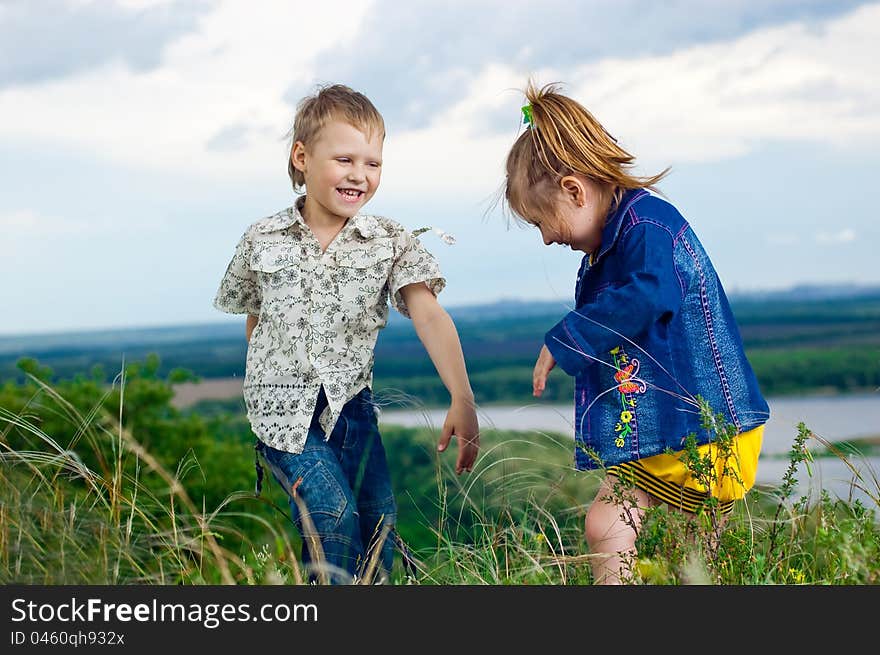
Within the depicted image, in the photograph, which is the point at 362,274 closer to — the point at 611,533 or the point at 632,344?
the point at 632,344

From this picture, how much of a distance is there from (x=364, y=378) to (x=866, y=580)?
6.10ft

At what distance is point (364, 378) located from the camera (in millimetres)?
3750

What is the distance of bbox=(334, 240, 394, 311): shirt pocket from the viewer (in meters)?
3.71

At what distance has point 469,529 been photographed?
4090 mm

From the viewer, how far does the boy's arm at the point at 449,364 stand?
357cm

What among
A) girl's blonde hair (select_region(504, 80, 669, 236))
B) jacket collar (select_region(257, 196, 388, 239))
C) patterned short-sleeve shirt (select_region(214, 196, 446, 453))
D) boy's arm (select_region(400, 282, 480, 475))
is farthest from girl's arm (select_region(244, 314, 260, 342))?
girl's blonde hair (select_region(504, 80, 669, 236))

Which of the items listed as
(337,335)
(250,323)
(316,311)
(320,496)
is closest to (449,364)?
(337,335)

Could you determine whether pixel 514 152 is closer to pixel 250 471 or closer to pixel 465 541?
pixel 465 541

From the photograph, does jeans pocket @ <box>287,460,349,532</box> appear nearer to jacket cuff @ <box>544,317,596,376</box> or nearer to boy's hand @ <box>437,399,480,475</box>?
boy's hand @ <box>437,399,480,475</box>

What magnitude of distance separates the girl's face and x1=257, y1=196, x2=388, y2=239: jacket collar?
27.9 inches

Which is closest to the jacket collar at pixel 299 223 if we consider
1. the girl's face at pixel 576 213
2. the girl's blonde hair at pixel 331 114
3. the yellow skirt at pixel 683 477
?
the girl's blonde hair at pixel 331 114

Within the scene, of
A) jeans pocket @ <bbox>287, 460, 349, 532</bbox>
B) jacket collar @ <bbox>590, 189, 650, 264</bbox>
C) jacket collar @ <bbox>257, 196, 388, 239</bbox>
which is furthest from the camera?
jacket collar @ <bbox>257, 196, 388, 239</bbox>

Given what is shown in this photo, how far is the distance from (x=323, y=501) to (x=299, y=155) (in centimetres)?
134
